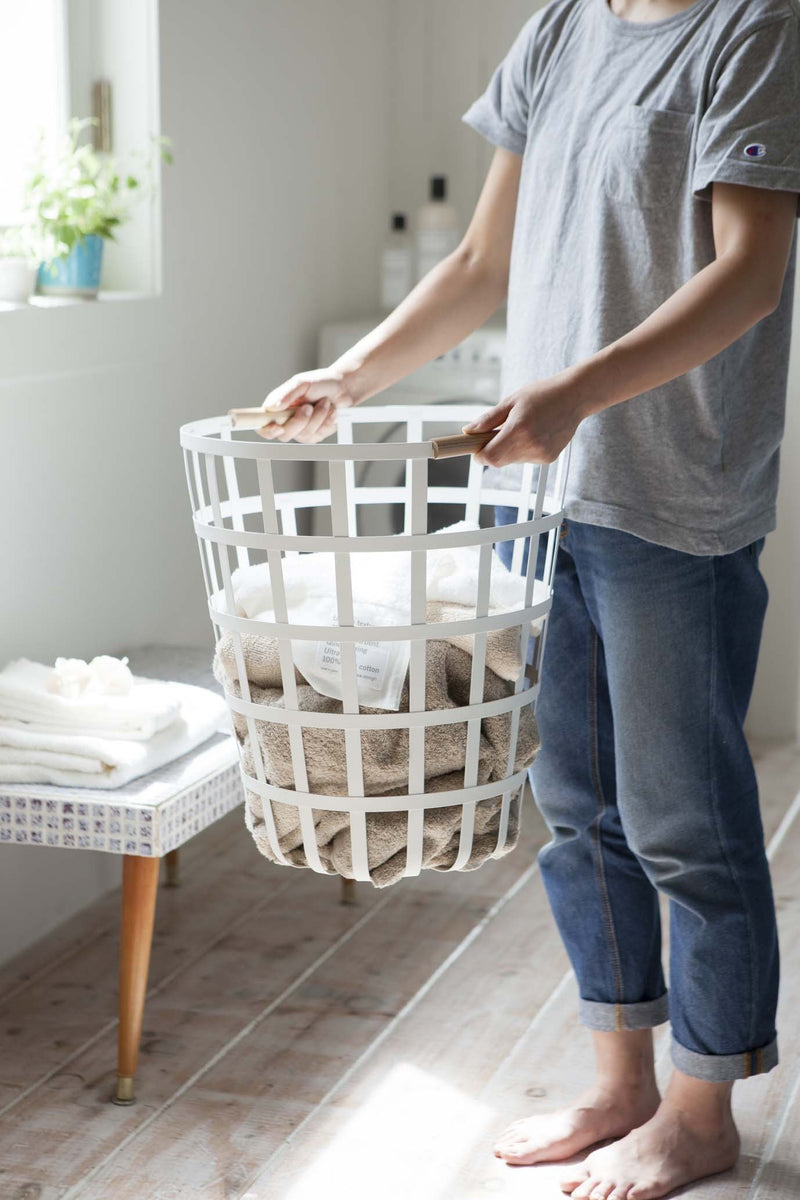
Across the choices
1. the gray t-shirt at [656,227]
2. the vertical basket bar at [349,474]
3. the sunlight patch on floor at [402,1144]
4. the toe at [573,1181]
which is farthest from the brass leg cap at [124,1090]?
the gray t-shirt at [656,227]

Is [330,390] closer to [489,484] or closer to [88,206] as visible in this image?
[489,484]

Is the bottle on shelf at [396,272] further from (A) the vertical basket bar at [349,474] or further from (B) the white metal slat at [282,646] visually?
(B) the white metal slat at [282,646]

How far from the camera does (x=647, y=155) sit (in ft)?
4.01

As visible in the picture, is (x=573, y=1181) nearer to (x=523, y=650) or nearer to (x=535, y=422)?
(x=523, y=650)

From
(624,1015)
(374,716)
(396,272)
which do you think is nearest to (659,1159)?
(624,1015)

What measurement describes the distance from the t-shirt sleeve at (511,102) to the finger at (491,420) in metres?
0.50

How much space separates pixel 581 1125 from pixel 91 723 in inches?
28.3

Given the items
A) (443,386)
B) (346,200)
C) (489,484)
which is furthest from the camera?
(346,200)

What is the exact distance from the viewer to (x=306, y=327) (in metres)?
2.68

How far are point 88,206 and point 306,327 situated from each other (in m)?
0.75

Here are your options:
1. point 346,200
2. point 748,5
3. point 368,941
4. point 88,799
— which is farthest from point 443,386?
point 748,5

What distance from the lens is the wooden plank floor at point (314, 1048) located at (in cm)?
148

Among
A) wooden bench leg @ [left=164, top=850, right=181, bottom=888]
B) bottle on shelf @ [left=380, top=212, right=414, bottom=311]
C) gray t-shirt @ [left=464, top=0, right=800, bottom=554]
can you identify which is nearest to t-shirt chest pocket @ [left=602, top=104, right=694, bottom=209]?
gray t-shirt @ [left=464, top=0, right=800, bottom=554]

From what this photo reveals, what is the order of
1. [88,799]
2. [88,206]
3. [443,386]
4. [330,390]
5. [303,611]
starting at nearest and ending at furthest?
[303,611] → [330,390] → [88,799] → [88,206] → [443,386]
